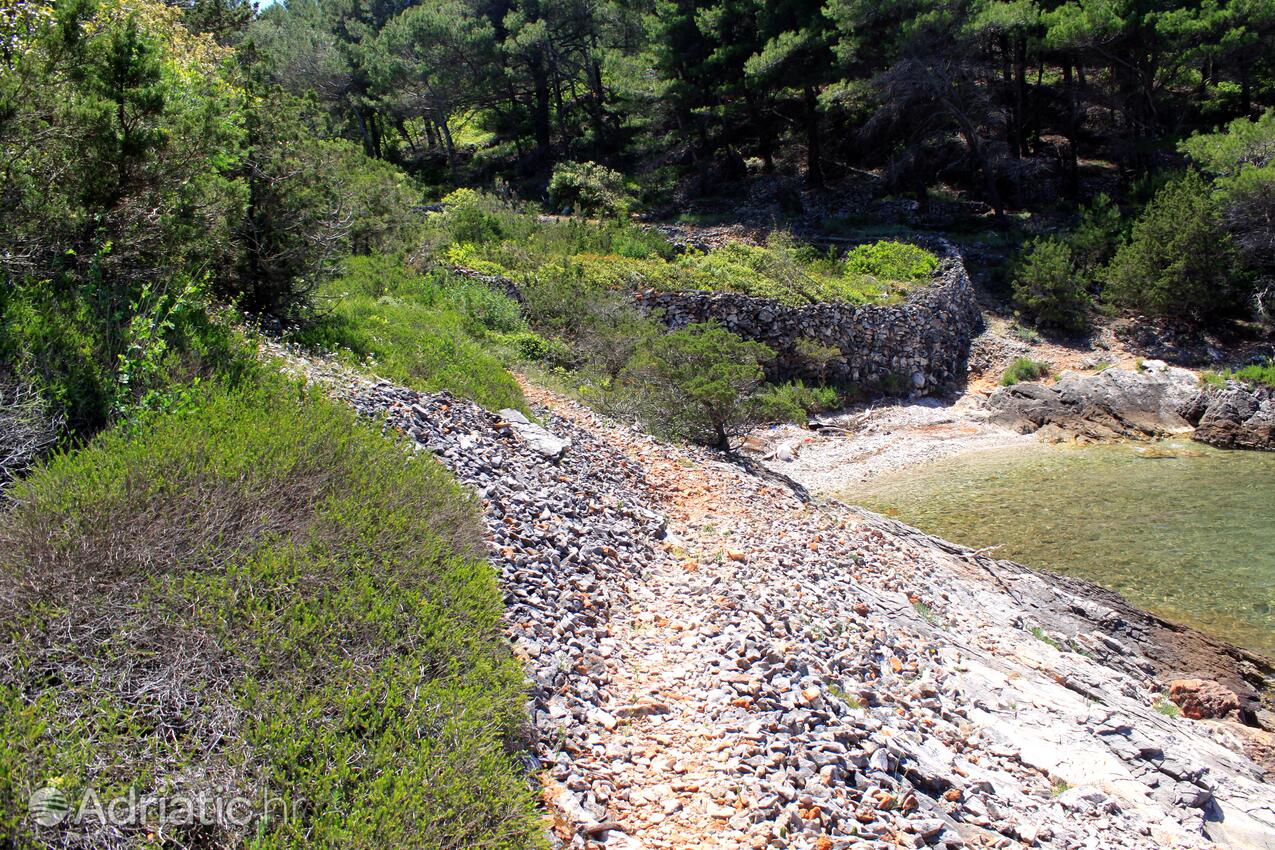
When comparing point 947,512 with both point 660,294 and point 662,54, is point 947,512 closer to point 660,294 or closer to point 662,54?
point 660,294

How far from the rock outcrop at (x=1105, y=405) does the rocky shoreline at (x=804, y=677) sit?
29.0ft

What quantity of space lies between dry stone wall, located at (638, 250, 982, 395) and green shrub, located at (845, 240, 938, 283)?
1.19 metres

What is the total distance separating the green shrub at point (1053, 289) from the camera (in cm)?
2078

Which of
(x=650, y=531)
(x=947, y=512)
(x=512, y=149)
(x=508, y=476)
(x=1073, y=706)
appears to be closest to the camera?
(x=1073, y=706)

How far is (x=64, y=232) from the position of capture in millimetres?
5773

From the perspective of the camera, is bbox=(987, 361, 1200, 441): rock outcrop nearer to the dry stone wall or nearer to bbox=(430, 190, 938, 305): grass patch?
the dry stone wall

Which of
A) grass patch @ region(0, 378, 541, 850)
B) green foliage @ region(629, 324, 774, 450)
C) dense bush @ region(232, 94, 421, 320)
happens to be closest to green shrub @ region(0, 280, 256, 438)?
grass patch @ region(0, 378, 541, 850)

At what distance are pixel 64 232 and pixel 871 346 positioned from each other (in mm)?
16825

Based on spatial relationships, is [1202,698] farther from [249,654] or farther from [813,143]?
[813,143]

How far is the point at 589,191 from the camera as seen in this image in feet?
89.2

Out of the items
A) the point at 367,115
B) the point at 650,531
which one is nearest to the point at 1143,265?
the point at 650,531

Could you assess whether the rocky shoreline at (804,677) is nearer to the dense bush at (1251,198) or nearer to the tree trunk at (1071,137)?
the dense bush at (1251,198)

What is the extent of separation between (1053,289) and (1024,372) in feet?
11.2

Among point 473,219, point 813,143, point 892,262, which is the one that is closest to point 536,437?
point 473,219
